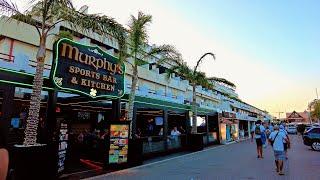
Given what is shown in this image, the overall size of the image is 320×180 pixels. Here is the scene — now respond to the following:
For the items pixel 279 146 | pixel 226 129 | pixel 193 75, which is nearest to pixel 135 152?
pixel 279 146

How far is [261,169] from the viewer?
11.9 meters

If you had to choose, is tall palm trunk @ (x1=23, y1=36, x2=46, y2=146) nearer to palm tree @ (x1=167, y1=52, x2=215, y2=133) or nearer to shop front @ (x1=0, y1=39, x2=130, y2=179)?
shop front @ (x1=0, y1=39, x2=130, y2=179)

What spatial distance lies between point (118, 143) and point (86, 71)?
10.6ft

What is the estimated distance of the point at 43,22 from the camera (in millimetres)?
9945

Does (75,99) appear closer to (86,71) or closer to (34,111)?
(86,71)

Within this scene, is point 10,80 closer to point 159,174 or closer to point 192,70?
point 159,174

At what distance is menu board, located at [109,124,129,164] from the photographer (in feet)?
40.9

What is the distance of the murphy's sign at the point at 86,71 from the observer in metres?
11.0

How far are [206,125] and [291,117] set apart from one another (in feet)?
429

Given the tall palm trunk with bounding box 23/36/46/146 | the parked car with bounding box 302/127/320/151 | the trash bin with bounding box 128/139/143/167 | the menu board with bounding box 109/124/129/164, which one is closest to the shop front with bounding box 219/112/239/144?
the parked car with bounding box 302/127/320/151

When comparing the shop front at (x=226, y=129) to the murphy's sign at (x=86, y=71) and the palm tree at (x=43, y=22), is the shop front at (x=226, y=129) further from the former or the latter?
the palm tree at (x=43, y=22)

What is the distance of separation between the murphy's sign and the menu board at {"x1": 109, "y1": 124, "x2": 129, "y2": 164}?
5.22ft

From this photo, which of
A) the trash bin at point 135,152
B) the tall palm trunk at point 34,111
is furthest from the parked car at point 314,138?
the tall palm trunk at point 34,111

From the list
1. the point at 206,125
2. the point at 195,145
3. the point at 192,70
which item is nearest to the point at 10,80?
the point at 195,145
